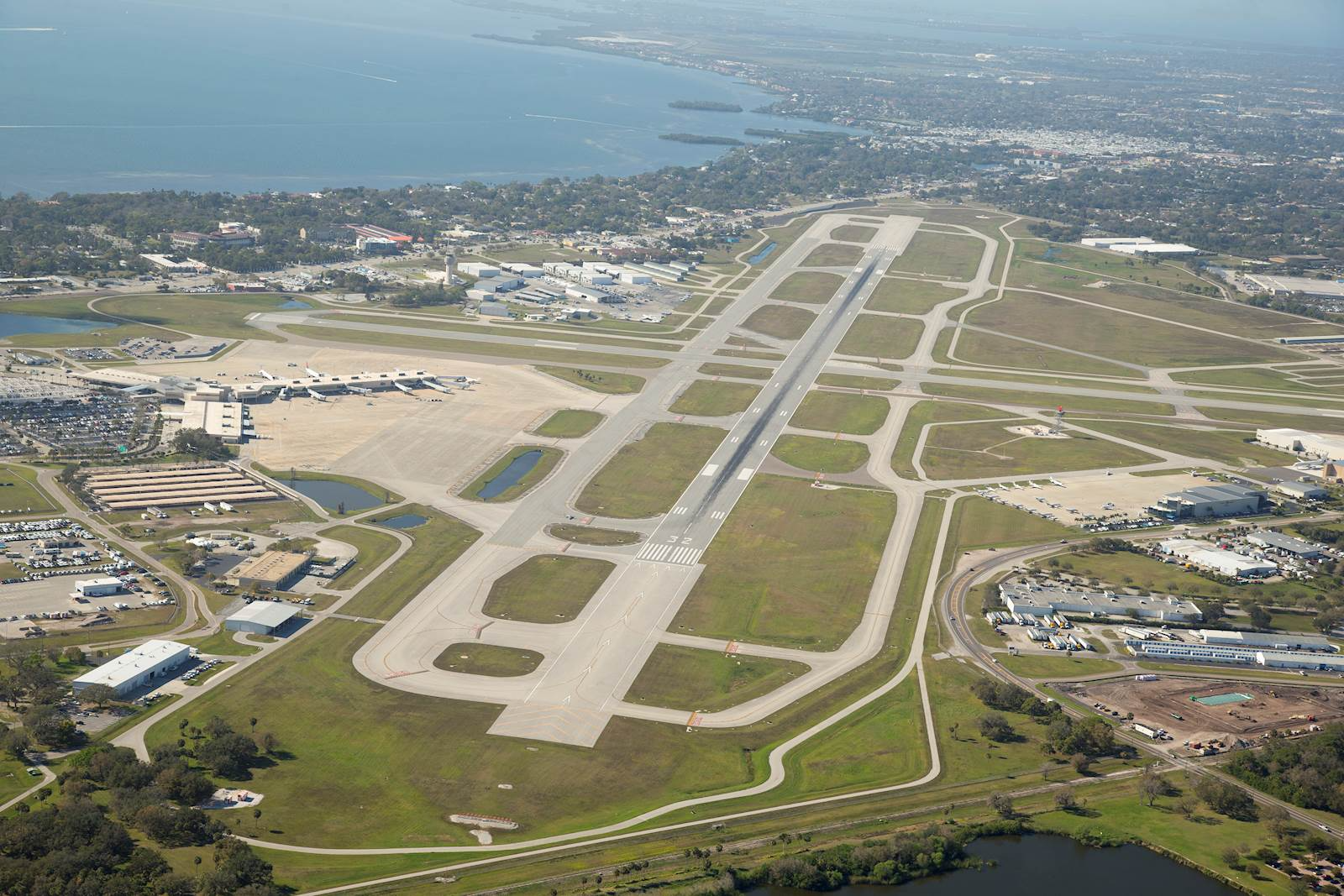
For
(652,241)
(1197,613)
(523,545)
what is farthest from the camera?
(652,241)

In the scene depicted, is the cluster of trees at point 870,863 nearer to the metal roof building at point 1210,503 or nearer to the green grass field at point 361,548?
the green grass field at point 361,548

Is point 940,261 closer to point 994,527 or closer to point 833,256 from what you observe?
point 833,256

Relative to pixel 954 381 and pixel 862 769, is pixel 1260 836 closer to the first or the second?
pixel 862 769

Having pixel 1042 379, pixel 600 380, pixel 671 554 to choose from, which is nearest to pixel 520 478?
pixel 671 554

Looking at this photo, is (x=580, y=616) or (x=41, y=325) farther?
(x=41, y=325)

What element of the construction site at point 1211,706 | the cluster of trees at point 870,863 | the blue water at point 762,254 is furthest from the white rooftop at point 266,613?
the blue water at point 762,254

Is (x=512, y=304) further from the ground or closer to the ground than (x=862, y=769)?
further from the ground

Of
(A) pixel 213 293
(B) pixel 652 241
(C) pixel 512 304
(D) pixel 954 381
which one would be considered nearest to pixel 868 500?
(D) pixel 954 381

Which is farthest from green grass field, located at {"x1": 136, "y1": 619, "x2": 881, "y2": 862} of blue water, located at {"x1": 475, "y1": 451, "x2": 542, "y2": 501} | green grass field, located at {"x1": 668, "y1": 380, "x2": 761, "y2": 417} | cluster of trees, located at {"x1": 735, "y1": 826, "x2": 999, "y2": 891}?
green grass field, located at {"x1": 668, "y1": 380, "x2": 761, "y2": 417}
